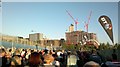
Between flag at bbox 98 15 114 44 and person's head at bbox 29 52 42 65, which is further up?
flag at bbox 98 15 114 44

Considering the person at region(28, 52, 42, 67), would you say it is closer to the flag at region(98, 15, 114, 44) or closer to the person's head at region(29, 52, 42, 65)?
the person's head at region(29, 52, 42, 65)

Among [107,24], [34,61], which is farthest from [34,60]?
[107,24]

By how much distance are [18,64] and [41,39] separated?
161m

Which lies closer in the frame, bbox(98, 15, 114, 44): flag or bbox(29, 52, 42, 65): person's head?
bbox(29, 52, 42, 65): person's head

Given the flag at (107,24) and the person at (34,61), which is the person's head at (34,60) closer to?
the person at (34,61)

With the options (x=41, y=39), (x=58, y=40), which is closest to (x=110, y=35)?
(x=41, y=39)

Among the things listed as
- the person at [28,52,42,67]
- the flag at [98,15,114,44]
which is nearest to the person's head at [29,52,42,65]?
the person at [28,52,42,67]

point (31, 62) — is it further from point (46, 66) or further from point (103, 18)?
point (103, 18)

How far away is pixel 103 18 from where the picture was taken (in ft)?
145

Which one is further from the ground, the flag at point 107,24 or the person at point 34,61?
the flag at point 107,24

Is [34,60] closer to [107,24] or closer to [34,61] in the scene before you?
[34,61]

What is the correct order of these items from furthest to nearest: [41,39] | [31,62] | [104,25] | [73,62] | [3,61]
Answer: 1. [41,39]
2. [104,25]
3. [73,62]
4. [3,61]
5. [31,62]

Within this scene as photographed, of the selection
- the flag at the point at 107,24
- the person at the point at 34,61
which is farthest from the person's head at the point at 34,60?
the flag at the point at 107,24

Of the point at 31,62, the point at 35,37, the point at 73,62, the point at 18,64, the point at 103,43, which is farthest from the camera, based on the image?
the point at 35,37
